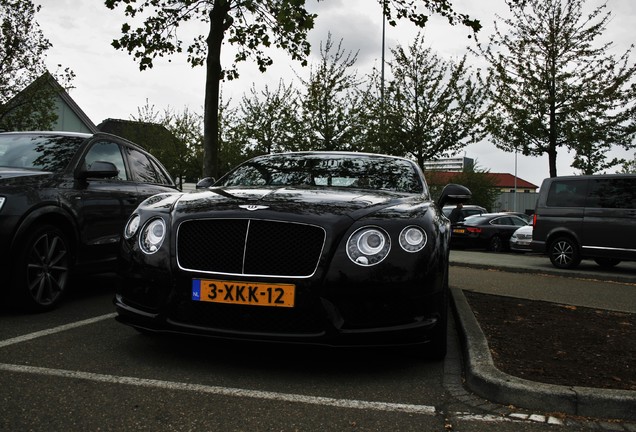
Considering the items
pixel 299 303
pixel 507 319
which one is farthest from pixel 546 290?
pixel 299 303

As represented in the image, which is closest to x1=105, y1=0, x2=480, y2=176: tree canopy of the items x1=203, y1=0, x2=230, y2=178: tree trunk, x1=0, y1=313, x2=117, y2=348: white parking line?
x1=203, y1=0, x2=230, y2=178: tree trunk

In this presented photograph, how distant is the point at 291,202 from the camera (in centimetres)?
392

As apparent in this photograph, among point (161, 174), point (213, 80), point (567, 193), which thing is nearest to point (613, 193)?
point (567, 193)

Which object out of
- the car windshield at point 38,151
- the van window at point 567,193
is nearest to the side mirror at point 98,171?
the car windshield at point 38,151

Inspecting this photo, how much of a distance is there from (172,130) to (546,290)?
104ft

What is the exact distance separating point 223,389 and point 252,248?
780mm

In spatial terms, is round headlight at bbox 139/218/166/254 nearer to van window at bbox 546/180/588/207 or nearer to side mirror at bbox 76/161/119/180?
side mirror at bbox 76/161/119/180

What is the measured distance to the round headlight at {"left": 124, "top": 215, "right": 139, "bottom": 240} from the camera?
4074mm

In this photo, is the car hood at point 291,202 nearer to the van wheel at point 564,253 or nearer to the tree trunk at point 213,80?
the tree trunk at point 213,80

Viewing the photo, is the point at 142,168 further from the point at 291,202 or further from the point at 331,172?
the point at 291,202

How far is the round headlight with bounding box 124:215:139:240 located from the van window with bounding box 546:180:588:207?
1063 cm

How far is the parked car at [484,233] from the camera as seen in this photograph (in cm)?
1975

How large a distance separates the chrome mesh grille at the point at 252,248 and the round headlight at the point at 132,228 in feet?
1.54

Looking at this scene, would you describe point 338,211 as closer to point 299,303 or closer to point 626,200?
A: point 299,303
